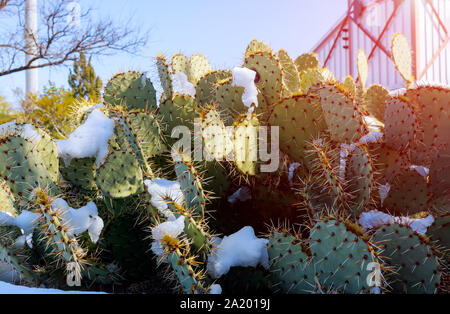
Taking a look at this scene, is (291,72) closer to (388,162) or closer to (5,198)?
(388,162)

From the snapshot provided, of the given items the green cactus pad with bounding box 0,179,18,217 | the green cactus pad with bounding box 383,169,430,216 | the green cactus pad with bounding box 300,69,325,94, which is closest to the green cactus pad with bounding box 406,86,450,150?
the green cactus pad with bounding box 383,169,430,216

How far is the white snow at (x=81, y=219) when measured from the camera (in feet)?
6.03

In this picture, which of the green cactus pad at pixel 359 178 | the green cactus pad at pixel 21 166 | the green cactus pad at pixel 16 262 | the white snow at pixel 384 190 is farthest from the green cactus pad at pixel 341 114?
the green cactus pad at pixel 16 262

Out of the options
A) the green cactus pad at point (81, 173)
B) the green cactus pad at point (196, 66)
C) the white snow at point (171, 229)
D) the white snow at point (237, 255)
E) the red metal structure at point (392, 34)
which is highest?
the red metal structure at point (392, 34)

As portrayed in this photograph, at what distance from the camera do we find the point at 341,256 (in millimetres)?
1448

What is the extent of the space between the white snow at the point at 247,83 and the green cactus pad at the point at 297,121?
0.14 meters

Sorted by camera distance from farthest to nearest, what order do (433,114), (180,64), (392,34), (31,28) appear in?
(31,28), (392,34), (180,64), (433,114)

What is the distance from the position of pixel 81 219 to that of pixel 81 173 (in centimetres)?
38

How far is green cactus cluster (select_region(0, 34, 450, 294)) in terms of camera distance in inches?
61.2

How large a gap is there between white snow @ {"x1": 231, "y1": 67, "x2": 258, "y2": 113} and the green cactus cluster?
0.15ft

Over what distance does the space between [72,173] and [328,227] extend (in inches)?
52.6

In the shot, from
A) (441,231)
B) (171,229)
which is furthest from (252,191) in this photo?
(441,231)

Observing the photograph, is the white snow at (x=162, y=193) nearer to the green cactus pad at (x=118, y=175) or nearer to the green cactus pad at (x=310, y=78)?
the green cactus pad at (x=118, y=175)
